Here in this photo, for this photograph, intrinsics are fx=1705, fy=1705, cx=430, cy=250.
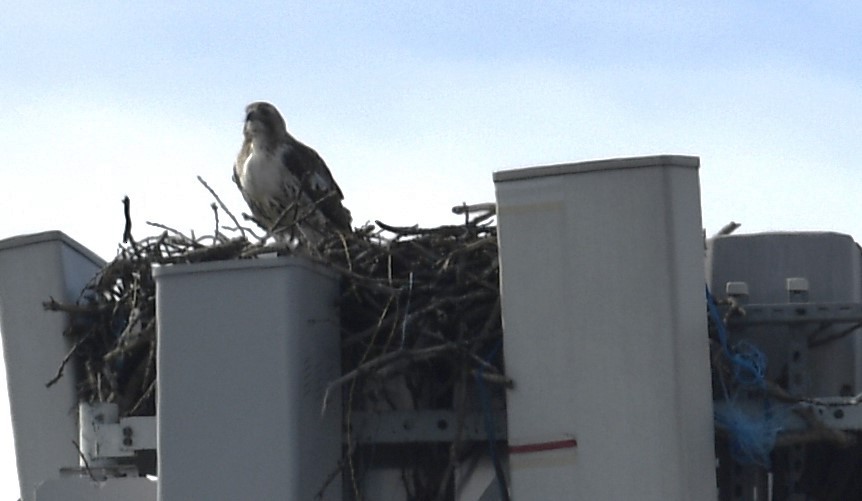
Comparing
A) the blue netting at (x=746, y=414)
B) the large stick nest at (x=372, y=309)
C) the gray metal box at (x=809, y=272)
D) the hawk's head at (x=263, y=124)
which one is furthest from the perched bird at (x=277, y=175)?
the blue netting at (x=746, y=414)

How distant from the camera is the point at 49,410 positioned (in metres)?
6.69

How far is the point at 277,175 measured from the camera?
32.6 ft

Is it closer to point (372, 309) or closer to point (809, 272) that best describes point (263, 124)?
point (372, 309)

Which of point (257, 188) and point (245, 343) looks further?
point (257, 188)

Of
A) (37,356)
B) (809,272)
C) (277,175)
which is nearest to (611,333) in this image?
(809,272)

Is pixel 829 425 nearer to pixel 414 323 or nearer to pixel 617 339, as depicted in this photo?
pixel 617 339

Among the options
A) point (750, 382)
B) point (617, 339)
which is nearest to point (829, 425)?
point (750, 382)

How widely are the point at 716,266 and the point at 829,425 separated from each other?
84 centimetres

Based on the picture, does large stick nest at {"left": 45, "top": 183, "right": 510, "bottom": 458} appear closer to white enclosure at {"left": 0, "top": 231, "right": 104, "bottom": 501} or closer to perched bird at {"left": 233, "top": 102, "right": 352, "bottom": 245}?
white enclosure at {"left": 0, "top": 231, "right": 104, "bottom": 501}

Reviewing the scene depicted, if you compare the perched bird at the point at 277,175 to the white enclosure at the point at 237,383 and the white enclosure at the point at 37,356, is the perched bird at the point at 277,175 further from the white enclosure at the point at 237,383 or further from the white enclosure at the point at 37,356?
the white enclosure at the point at 237,383

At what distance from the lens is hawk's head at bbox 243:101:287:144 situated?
10.5m

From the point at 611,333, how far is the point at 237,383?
117 cm

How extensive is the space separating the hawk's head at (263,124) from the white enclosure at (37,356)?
12.2 feet

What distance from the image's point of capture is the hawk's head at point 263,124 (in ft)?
34.4
